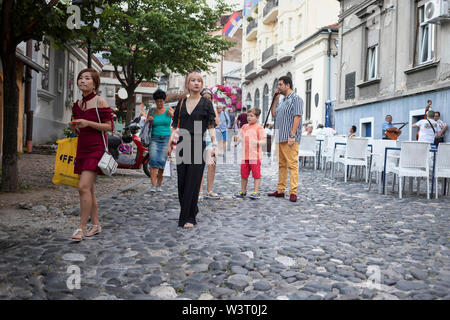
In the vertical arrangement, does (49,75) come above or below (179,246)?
above

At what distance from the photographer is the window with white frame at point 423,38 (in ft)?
47.9

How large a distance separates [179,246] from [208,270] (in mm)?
841

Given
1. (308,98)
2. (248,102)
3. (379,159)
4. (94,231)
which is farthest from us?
(248,102)

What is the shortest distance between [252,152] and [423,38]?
9.96m

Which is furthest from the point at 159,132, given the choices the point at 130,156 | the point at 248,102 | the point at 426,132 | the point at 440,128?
the point at 248,102

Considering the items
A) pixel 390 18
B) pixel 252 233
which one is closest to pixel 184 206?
A: pixel 252 233

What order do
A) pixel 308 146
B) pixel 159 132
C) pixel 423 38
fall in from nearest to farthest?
pixel 159 132 < pixel 308 146 < pixel 423 38

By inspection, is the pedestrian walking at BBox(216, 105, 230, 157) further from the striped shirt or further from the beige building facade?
the beige building facade

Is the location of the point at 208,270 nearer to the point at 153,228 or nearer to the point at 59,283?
the point at 59,283

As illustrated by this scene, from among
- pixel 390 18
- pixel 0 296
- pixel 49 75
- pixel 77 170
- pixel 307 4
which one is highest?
pixel 307 4

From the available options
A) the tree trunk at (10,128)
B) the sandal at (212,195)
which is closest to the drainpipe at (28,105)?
the tree trunk at (10,128)

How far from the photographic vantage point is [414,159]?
8.64m

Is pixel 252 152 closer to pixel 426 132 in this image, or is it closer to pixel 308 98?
pixel 426 132

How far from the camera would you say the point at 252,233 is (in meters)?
5.13
